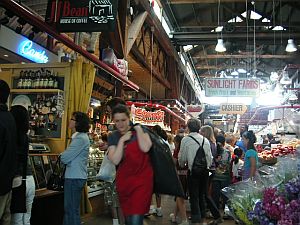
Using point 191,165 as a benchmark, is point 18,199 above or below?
below

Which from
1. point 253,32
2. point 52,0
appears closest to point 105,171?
point 52,0

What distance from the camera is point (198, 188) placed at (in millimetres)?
6227

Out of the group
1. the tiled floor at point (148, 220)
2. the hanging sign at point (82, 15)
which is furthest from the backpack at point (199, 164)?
the hanging sign at point (82, 15)

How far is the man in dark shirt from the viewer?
3215 mm

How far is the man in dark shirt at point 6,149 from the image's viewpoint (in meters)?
3.21

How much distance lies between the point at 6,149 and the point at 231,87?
34.8ft

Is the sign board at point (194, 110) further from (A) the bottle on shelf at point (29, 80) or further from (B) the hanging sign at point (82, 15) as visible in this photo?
(B) the hanging sign at point (82, 15)

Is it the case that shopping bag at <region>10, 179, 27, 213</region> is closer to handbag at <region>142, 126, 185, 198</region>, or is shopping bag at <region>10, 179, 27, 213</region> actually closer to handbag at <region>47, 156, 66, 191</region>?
handbag at <region>47, 156, 66, 191</region>

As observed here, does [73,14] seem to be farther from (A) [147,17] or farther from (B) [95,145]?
(A) [147,17]

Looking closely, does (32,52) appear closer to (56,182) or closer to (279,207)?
(56,182)

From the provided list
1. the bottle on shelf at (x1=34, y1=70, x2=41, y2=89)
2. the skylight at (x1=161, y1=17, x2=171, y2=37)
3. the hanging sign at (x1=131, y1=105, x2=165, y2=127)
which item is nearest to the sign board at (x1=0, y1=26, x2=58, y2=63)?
the bottle on shelf at (x1=34, y1=70, x2=41, y2=89)

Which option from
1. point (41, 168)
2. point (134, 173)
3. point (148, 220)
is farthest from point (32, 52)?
point (134, 173)

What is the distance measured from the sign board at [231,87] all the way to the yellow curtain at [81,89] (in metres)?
7.50

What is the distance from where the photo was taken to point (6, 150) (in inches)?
127
